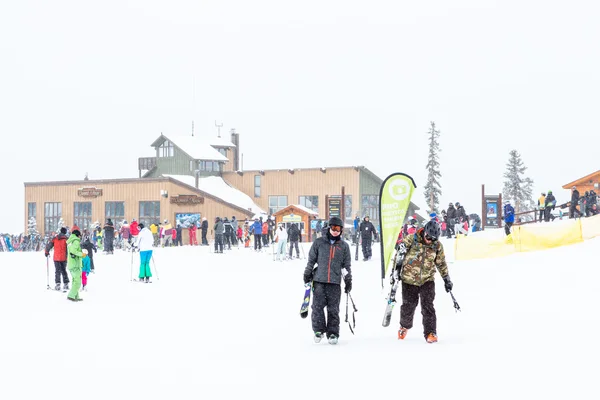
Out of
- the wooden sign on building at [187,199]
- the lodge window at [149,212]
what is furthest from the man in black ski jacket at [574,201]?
the lodge window at [149,212]

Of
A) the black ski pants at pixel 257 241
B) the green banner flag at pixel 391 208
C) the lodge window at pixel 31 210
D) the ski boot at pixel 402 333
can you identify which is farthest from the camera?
the lodge window at pixel 31 210

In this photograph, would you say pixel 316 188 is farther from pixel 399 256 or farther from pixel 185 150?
pixel 399 256

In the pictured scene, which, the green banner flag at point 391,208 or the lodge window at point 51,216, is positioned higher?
the lodge window at point 51,216

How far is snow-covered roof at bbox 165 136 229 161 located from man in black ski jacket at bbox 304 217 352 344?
5242 centimetres

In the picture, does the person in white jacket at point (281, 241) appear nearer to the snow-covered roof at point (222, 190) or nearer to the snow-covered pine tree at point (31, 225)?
the snow-covered roof at point (222, 190)

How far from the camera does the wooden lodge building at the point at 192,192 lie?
5184 centimetres

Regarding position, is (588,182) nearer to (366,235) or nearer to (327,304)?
(366,235)

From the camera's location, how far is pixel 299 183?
189 ft

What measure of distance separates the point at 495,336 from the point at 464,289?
6.91 m

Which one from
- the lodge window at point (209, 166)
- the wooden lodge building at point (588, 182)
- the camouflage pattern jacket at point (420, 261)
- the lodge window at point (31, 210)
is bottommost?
the camouflage pattern jacket at point (420, 261)

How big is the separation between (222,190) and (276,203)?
4.15m

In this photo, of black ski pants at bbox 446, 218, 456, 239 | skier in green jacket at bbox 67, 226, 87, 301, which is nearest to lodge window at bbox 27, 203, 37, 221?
black ski pants at bbox 446, 218, 456, 239

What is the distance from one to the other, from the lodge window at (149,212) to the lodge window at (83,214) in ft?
15.5

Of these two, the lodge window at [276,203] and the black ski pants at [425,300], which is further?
the lodge window at [276,203]
